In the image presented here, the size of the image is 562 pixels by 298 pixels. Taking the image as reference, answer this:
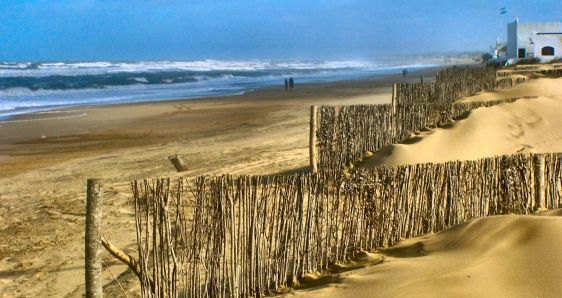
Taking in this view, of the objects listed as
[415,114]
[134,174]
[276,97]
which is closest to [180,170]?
[134,174]

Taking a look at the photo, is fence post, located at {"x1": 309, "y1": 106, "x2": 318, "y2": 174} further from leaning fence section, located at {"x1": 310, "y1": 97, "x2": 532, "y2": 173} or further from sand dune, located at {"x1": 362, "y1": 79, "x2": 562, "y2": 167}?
sand dune, located at {"x1": 362, "y1": 79, "x2": 562, "y2": 167}

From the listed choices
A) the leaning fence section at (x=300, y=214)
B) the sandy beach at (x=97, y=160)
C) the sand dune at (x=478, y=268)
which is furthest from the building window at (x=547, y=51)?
the sand dune at (x=478, y=268)

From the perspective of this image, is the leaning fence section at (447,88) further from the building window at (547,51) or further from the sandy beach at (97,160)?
the building window at (547,51)

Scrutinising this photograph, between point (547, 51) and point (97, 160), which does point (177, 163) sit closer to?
point (97, 160)

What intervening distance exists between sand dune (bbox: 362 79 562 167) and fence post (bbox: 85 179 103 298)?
542 cm

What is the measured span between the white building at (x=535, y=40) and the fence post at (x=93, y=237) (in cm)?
3732

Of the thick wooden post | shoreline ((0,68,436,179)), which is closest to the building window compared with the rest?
shoreline ((0,68,436,179))

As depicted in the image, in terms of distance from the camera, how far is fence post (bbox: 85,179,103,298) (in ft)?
11.9

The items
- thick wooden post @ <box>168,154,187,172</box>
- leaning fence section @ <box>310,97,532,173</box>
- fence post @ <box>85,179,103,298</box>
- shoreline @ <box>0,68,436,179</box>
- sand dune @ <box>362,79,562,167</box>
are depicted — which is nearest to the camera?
fence post @ <box>85,179,103,298</box>

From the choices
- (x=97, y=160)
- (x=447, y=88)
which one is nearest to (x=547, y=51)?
(x=447, y=88)

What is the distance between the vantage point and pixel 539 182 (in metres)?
5.52

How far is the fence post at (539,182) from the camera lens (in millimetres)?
5496

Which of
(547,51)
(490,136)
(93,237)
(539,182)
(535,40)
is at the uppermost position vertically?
(535,40)

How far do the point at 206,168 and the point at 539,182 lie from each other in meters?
5.74
